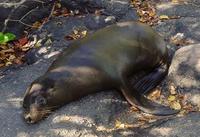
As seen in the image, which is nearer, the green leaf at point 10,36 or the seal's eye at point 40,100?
the seal's eye at point 40,100

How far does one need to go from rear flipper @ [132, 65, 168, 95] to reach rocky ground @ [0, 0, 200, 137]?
0.08 meters

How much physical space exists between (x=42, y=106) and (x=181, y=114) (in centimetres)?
117

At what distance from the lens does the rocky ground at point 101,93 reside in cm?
421

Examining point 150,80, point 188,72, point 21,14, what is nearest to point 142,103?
point 150,80

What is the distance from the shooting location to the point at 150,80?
16.0 feet

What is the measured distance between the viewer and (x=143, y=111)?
443cm

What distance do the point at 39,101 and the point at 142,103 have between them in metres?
0.89

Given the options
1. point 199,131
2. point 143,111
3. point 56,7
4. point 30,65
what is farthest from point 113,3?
point 199,131

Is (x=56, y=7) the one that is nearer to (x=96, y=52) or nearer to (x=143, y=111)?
(x=96, y=52)

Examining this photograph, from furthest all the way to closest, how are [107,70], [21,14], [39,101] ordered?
1. [21,14]
2. [107,70]
3. [39,101]

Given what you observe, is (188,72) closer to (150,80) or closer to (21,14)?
(150,80)

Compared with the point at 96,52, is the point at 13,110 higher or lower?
lower

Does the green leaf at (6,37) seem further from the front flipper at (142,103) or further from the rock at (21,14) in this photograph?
the front flipper at (142,103)

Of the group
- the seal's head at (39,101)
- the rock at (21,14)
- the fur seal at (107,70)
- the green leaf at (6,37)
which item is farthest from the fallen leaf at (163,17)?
the seal's head at (39,101)
